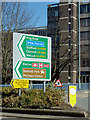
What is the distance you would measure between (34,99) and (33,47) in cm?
302

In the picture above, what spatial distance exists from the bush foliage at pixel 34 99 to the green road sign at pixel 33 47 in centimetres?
210

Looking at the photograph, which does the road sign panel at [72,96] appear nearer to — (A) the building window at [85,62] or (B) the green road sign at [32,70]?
(B) the green road sign at [32,70]

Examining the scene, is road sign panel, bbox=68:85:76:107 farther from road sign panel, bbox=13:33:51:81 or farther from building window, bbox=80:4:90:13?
building window, bbox=80:4:90:13

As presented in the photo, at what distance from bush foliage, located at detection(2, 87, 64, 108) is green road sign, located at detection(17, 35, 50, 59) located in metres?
2.10

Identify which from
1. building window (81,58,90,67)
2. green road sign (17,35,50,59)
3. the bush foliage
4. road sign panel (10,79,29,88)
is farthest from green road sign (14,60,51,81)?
building window (81,58,90,67)

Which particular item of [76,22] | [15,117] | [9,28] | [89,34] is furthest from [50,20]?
[15,117]

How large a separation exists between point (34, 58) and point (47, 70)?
1.10 meters

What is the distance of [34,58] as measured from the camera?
14.3m

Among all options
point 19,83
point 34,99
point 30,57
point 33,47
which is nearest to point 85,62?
point 33,47

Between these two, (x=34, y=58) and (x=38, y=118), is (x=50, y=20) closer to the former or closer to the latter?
(x=34, y=58)

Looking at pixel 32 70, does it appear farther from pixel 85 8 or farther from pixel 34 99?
pixel 85 8

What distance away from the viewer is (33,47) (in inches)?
563

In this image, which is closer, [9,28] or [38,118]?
[38,118]

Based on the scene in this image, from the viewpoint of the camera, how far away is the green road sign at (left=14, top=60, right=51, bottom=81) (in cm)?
1395
